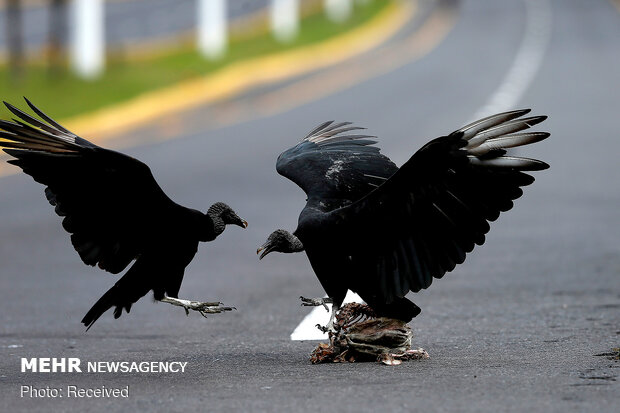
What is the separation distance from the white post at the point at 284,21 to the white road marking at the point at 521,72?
7.27 m

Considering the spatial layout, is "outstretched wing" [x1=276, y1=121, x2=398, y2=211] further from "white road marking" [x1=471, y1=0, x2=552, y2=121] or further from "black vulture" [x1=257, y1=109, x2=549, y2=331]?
"white road marking" [x1=471, y1=0, x2=552, y2=121]

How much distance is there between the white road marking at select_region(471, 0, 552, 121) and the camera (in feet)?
93.4

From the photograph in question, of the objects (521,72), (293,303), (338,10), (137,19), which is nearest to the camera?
(293,303)

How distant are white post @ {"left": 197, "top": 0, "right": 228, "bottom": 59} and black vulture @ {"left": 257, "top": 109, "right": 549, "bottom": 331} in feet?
96.5

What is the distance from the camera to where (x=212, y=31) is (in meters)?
37.6

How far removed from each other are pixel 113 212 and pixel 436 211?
1.73 metres

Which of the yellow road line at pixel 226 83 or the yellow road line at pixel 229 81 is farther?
the yellow road line at pixel 229 81

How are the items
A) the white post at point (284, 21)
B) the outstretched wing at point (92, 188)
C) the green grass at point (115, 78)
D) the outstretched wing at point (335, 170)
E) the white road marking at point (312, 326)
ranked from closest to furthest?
the outstretched wing at point (92, 188)
the outstretched wing at point (335, 170)
the white road marking at point (312, 326)
the green grass at point (115, 78)
the white post at point (284, 21)

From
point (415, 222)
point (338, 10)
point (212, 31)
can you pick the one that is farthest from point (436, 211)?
point (338, 10)

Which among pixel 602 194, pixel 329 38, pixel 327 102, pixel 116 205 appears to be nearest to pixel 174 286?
pixel 116 205

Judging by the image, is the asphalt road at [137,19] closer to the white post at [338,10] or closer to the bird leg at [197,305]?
the white post at [338,10]

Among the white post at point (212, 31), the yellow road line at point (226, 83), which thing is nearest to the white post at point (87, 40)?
the yellow road line at point (226, 83)

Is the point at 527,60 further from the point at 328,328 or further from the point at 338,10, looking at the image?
the point at 328,328

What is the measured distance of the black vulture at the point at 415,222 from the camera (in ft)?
23.6
